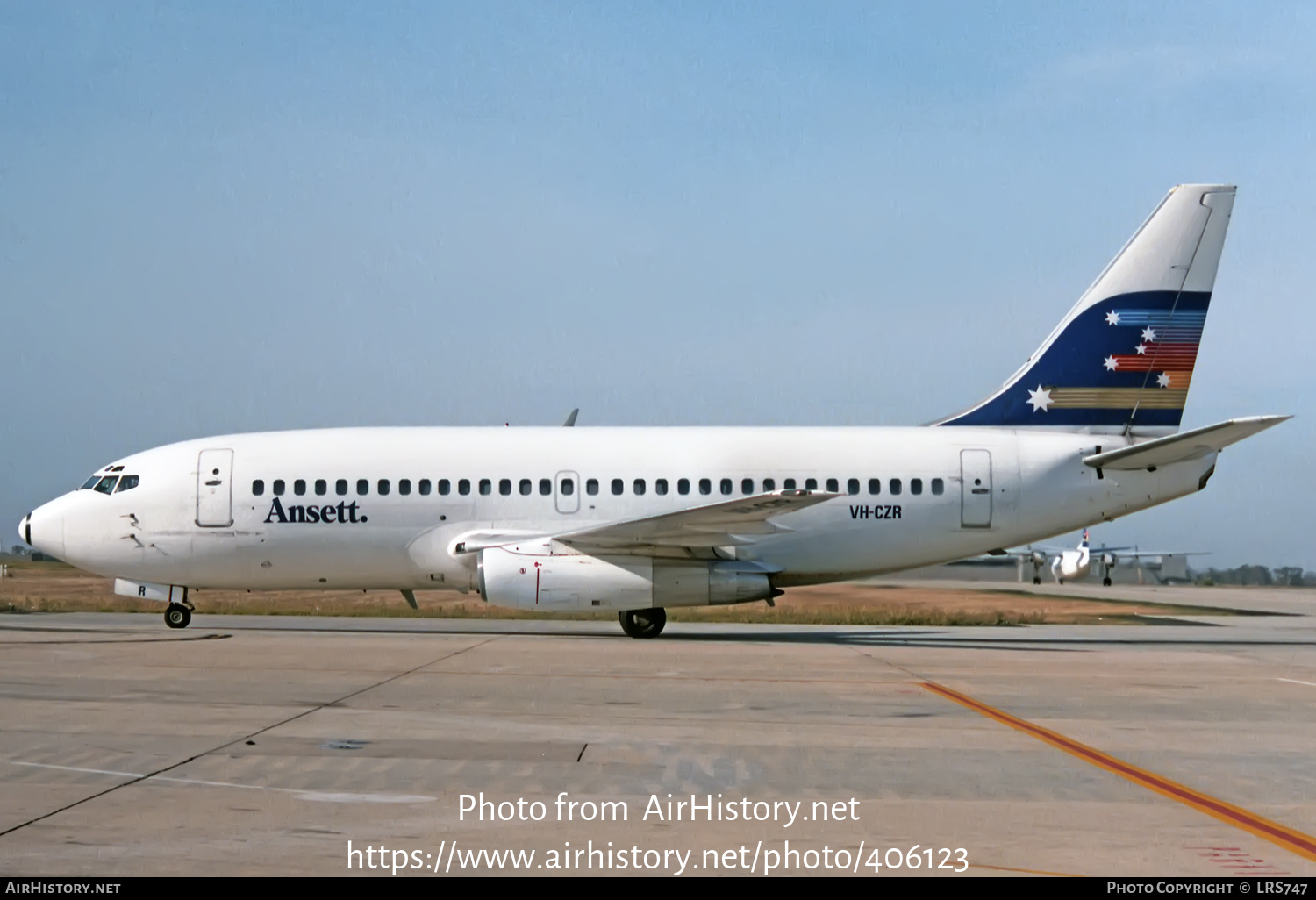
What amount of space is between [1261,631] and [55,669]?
2249 centimetres

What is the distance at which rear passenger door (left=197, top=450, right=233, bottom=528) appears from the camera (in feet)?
72.5

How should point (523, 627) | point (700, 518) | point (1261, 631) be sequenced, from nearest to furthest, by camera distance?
1. point (700, 518)
2. point (523, 627)
3. point (1261, 631)

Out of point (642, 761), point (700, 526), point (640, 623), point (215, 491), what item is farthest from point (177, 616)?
point (642, 761)

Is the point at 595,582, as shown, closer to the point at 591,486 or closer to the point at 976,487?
the point at 591,486

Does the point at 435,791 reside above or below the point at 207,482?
below

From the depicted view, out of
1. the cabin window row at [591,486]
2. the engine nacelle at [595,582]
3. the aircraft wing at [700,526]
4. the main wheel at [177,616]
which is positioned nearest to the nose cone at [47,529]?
the main wheel at [177,616]

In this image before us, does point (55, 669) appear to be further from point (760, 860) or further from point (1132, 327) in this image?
point (1132, 327)

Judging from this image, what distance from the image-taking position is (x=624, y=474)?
22.1 m

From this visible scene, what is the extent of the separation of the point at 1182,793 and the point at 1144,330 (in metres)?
16.4

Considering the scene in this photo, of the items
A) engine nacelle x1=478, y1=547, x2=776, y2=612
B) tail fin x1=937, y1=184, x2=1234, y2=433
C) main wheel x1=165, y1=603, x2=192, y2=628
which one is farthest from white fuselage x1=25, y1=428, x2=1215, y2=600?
engine nacelle x1=478, y1=547, x2=776, y2=612

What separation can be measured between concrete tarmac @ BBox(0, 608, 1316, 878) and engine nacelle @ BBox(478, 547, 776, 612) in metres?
2.82

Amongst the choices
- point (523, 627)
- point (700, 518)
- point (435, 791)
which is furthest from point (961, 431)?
point (435, 791)

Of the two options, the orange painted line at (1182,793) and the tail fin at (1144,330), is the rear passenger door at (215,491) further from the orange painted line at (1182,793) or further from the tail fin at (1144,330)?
the orange painted line at (1182,793)

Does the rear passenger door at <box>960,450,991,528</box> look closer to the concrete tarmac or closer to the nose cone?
the concrete tarmac
